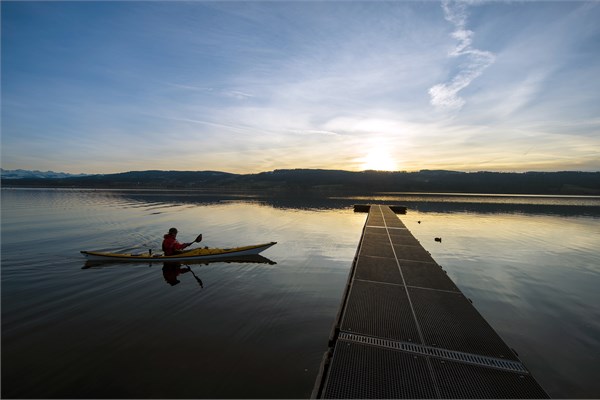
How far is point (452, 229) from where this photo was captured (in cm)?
3622

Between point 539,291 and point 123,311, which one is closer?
point 123,311

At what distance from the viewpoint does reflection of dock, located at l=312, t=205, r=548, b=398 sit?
6191mm

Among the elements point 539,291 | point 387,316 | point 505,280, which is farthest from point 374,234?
point 387,316

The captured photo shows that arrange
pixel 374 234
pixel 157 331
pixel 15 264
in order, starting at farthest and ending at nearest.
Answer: pixel 374 234, pixel 15 264, pixel 157 331

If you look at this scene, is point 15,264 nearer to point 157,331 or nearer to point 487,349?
point 157,331

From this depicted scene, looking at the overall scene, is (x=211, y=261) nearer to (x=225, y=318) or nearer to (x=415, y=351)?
A: (x=225, y=318)

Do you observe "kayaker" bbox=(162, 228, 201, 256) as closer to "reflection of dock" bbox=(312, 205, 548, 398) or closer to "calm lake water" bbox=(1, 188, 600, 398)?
"calm lake water" bbox=(1, 188, 600, 398)

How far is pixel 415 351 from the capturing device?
7.50 metres

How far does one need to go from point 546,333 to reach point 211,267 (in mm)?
17910

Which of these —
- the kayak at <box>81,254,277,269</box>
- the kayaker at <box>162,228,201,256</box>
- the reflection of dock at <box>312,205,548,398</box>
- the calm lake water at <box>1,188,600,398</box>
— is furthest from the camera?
the kayaker at <box>162,228,201,256</box>

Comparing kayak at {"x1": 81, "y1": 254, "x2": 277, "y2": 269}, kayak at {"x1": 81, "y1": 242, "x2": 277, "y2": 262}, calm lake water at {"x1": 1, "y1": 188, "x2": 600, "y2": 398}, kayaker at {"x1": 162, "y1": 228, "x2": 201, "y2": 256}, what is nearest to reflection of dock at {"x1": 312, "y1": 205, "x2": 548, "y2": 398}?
calm lake water at {"x1": 1, "y1": 188, "x2": 600, "y2": 398}

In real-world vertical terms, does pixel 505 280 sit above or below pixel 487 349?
below

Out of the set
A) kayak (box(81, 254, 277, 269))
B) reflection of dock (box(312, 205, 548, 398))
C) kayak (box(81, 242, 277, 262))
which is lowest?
kayak (box(81, 254, 277, 269))

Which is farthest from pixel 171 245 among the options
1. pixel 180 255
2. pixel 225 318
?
pixel 225 318
